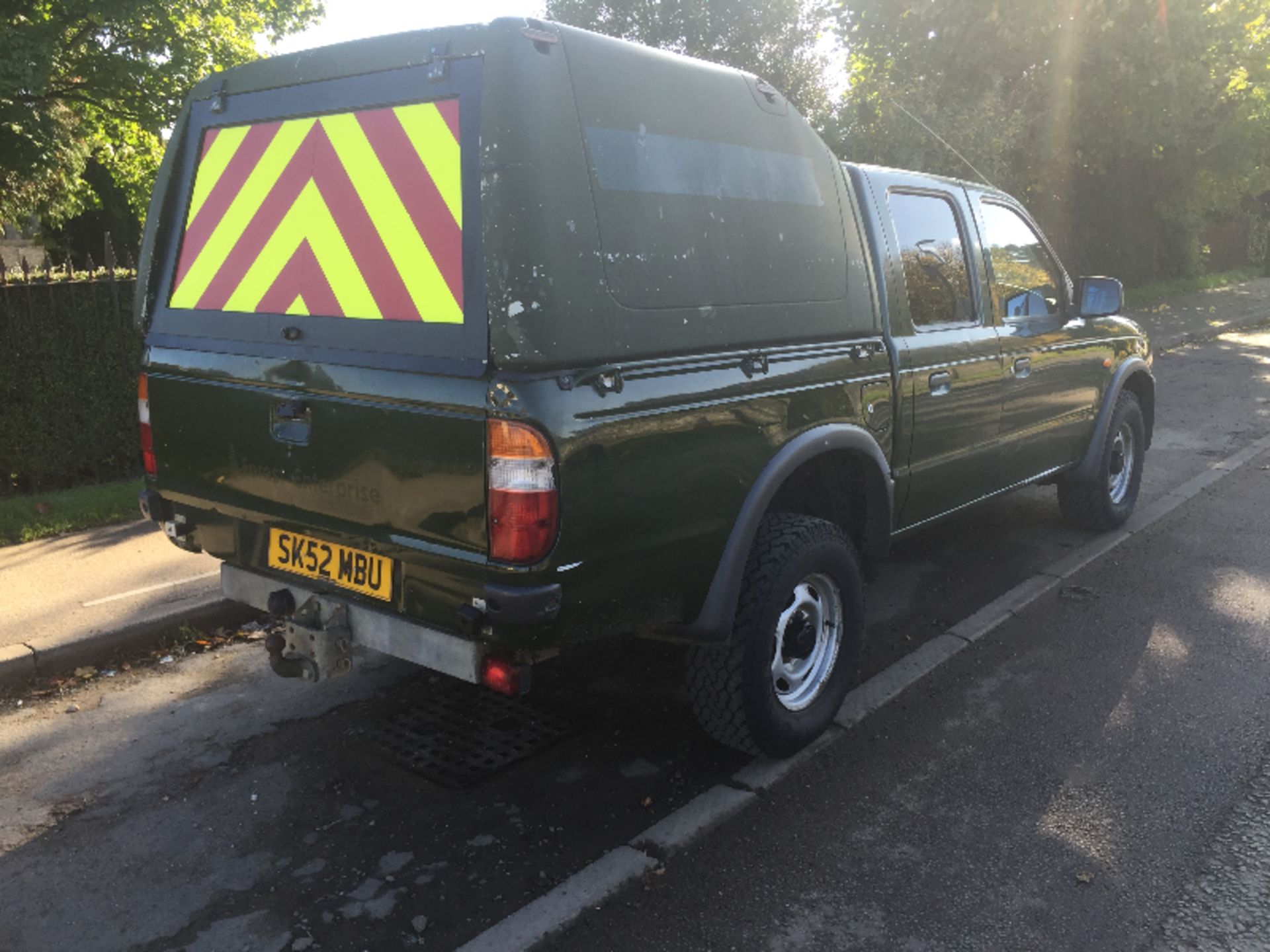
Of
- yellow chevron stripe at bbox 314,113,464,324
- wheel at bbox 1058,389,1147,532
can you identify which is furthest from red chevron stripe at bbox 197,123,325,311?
wheel at bbox 1058,389,1147,532

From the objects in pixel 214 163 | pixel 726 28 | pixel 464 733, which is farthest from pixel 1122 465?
pixel 726 28

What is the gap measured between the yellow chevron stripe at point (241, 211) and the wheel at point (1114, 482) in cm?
474

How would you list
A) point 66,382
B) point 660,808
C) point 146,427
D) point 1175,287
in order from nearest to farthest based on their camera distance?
point 660,808
point 146,427
point 66,382
point 1175,287

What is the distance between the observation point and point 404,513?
2.99 metres

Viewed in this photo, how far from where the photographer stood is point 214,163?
3.60 m

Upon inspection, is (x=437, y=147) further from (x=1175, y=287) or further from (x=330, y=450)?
(x=1175, y=287)

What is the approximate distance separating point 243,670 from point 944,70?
1846 centimetres

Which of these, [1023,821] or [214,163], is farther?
[214,163]

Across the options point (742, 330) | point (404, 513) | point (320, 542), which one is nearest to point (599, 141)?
point (742, 330)

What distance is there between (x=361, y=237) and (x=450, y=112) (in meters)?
0.47

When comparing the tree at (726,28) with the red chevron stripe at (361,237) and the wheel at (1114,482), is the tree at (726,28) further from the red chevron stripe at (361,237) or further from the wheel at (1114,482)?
the red chevron stripe at (361,237)

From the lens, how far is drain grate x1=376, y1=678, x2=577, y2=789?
371 centimetres

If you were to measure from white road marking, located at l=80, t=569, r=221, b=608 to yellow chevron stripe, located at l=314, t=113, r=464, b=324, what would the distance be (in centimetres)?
254

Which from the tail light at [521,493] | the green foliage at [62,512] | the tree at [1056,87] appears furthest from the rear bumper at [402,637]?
the tree at [1056,87]
